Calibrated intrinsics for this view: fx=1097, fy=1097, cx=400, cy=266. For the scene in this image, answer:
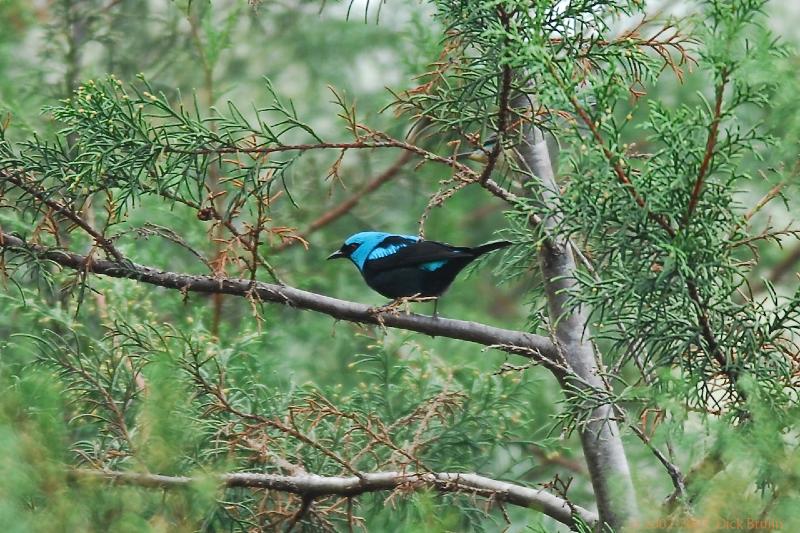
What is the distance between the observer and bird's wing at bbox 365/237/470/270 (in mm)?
4823

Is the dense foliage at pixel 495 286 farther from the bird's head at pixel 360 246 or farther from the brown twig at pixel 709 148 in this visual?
the bird's head at pixel 360 246

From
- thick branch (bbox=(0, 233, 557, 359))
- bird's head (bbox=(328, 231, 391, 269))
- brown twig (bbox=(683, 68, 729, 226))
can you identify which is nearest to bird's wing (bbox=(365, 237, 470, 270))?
bird's head (bbox=(328, 231, 391, 269))

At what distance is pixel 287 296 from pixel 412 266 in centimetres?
160

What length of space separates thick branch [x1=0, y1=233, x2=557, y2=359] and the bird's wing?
111 centimetres

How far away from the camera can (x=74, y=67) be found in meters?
6.89

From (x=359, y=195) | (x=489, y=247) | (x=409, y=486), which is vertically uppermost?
(x=359, y=195)

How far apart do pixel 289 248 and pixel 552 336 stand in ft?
13.0

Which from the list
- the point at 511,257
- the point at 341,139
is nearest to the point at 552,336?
the point at 511,257

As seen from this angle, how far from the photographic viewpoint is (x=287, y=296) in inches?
136

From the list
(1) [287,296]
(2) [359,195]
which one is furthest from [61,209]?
(2) [359,195]

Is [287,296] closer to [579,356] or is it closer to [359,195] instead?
[579,356]

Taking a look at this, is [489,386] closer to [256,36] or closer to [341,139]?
[341,139]

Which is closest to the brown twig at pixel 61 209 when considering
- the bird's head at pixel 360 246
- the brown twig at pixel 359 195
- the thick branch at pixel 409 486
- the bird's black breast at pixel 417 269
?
the thick branch at pixel 409 486

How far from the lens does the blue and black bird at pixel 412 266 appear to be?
4.86 metres
